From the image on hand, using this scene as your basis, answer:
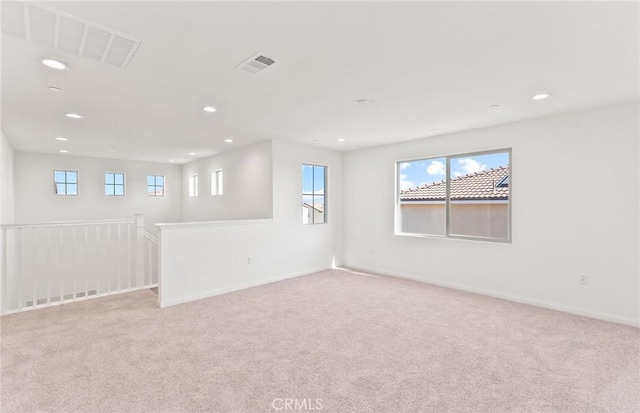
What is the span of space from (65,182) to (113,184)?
2.93 ft

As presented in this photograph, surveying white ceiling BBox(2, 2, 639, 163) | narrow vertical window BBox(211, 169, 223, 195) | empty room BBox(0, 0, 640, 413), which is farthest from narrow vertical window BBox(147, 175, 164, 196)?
white ceiling BBox(2, 2, 639, 163)

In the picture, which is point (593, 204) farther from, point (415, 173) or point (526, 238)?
point (415, 173)

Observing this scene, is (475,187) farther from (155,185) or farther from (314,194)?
(155,185)

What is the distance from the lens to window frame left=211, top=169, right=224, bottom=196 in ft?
21.7

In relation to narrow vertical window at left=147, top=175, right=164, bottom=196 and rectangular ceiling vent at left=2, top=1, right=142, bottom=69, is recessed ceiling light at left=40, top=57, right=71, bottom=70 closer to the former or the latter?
rectangular ceiling vent at left=2, top=1, right=142, bottom=69

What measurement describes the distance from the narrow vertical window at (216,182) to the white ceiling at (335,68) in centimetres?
248

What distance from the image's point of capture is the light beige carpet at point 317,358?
1926 millimetres

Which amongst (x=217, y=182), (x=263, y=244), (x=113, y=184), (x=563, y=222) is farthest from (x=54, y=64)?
(x=113, y=184)

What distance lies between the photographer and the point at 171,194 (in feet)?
26.4

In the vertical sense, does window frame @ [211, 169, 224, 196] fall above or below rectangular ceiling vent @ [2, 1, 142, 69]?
below

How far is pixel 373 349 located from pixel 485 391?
0.88m

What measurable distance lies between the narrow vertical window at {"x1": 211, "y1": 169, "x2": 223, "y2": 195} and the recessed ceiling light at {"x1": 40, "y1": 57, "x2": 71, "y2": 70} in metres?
4.35

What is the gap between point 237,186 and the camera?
590cm

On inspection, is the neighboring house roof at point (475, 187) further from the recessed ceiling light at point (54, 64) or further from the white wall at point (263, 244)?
the recessed ceiling light at point (54, 64)
